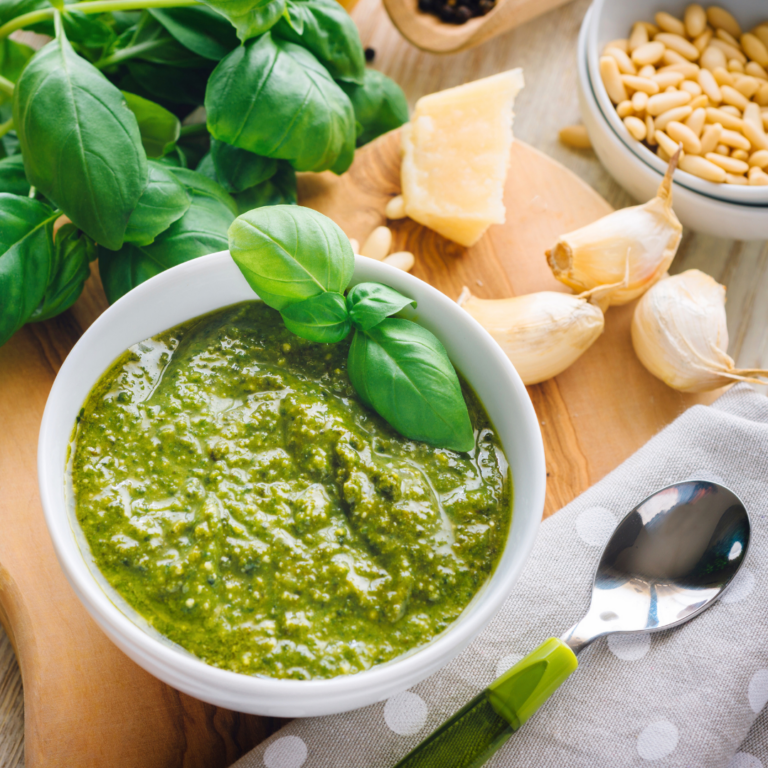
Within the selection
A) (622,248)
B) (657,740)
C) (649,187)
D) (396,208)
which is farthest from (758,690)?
(396,208)

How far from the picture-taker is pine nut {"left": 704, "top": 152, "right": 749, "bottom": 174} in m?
1.84

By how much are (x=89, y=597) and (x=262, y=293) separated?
0.58 metres

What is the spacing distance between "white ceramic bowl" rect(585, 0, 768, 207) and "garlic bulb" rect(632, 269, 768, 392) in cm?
28

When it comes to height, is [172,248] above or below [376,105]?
below

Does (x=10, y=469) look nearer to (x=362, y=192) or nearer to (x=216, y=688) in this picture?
(x=216, y=688)

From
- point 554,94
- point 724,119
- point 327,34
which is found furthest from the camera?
point 554,94

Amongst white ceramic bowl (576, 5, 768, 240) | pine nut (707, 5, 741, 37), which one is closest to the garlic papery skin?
white ceramic bowl (576, 5, 768, 240)

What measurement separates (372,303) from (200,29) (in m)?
0.86

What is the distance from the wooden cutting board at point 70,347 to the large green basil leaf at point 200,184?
1.11 ft

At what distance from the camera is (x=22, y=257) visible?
1.39 metres

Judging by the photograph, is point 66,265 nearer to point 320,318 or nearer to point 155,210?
point 155,210

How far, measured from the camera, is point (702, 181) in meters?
1.80

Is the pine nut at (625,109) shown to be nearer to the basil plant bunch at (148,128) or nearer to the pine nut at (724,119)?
the pine nut at (724,119)

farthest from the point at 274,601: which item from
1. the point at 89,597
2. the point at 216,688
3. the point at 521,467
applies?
the point at 521,467
